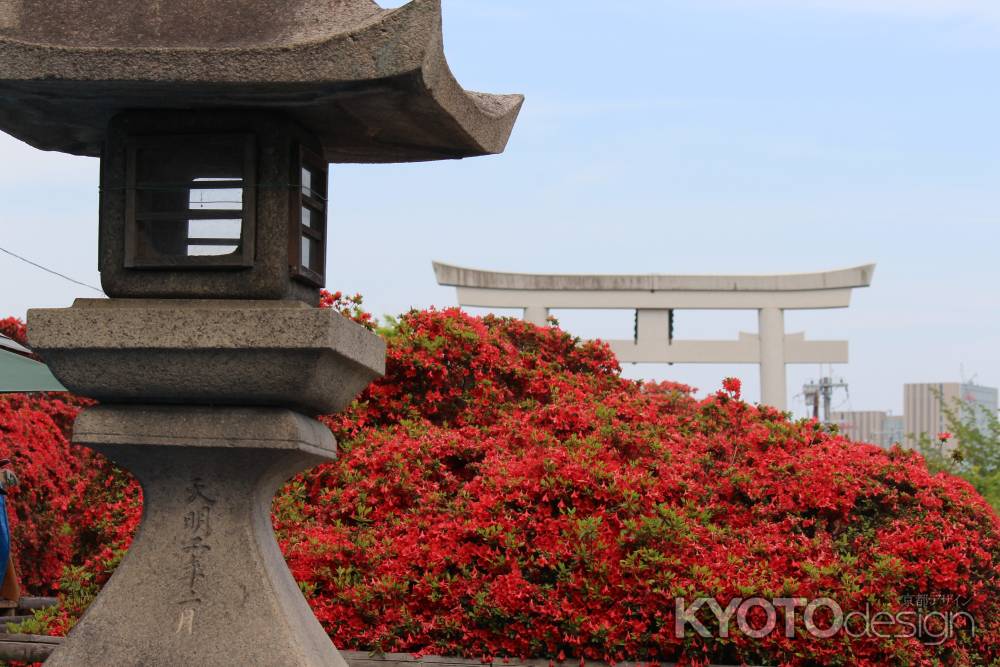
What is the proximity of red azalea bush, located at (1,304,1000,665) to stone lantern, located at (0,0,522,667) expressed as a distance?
132cm

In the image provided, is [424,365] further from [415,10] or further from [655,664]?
[415,10]

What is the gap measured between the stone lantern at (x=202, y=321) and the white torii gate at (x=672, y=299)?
1403 centimetres

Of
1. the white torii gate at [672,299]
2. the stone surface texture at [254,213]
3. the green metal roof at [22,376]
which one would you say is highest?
the white torii gate at [672,299]

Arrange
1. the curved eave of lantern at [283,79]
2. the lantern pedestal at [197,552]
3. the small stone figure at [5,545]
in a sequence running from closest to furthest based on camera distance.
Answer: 1. the curved eave of lantern at [283,79]
2. the lantern pedestal at [197,552]
3. the small stone figure at [5,545]

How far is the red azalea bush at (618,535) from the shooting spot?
20.7ft

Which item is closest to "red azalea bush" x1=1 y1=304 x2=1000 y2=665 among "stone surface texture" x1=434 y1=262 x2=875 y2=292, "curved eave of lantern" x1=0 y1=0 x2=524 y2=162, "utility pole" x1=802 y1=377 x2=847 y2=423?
"curved eave of lantern" x1=0 y1=0 x2=524 y2=162

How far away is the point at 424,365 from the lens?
9016 mm

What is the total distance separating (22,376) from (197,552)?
131 inches

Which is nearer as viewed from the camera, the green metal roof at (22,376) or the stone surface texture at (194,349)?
the stone surface texture at (194,349)

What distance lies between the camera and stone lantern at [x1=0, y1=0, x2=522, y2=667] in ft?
16.4

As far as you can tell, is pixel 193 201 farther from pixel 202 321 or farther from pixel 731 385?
pixel 731 385

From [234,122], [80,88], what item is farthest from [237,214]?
[80,88]

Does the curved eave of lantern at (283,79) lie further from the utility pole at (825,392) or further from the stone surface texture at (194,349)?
the utility pole at (825,392)

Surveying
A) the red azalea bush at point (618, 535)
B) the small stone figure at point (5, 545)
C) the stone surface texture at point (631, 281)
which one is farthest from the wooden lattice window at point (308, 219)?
the stone surface texture at point (631, 281)
